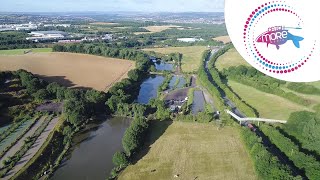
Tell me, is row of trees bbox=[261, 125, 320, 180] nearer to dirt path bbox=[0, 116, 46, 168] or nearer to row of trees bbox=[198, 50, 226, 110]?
row of trees bbox=[198, 50, 226, 110]

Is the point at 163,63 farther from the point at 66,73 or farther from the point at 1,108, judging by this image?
the point at 1,108

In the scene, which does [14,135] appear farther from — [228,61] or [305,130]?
[228,61]

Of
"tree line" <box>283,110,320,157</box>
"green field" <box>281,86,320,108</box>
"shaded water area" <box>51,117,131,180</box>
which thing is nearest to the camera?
"tree line" <box>283,110,320,157</box>

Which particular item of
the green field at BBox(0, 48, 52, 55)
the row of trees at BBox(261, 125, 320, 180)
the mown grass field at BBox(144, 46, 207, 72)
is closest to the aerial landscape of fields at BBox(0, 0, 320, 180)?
the row of trees at BBox(261, 125, 320, 180)

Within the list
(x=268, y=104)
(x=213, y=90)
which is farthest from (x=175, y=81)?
(x=268, y=104)

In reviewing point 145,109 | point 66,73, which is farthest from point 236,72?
point 66,73

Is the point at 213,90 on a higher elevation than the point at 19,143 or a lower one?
higher
